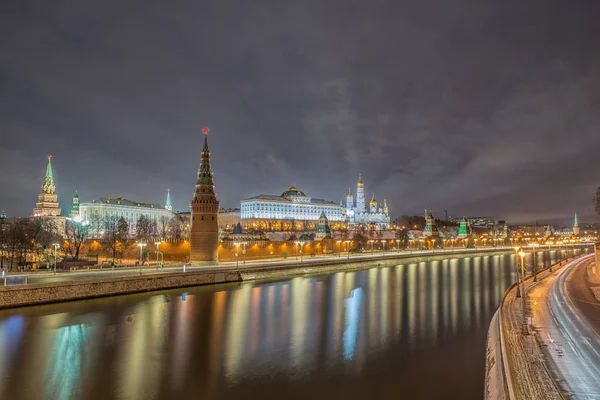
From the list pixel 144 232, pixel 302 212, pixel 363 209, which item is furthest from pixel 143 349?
pixel 363 209

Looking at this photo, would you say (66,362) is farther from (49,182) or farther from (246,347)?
(49,182)

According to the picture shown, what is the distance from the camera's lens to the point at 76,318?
21.2 metres

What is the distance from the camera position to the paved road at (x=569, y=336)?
10745mm

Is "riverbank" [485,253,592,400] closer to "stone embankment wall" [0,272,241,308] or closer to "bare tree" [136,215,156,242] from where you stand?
"stone embankment wall" [0,272,241,308]

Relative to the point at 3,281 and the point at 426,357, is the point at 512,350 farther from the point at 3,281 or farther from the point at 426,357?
the point at 3,281

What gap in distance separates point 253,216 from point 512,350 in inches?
4794

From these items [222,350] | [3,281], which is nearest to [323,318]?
[222,350]

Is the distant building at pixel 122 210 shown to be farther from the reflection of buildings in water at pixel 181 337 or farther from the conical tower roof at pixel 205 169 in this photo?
the reflection of buildings in water at pixel 181 337

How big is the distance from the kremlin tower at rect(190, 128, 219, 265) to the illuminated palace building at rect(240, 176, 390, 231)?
73.9m

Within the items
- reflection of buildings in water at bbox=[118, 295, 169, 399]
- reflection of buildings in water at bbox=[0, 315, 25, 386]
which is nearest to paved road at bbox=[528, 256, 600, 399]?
reflection of buildings in water at bbox=[118, 295, 169, 399]

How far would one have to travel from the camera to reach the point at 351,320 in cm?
2256

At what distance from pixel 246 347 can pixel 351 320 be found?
7.31 metres

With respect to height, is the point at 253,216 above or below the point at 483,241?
above

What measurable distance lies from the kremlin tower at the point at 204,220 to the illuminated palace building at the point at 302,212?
73862mm
